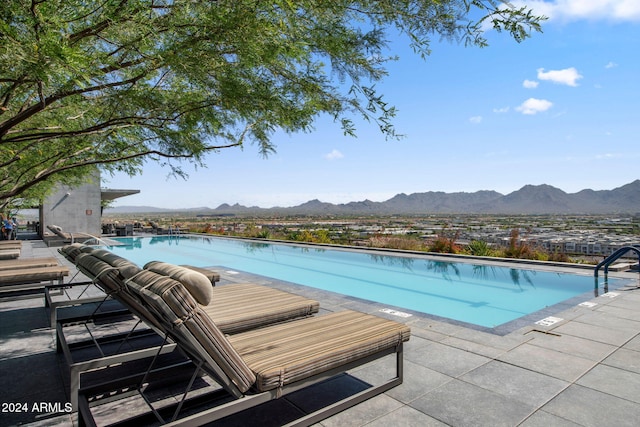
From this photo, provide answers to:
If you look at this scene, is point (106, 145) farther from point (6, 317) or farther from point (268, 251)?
point (268, 251)

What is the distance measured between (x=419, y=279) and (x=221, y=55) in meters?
7.42

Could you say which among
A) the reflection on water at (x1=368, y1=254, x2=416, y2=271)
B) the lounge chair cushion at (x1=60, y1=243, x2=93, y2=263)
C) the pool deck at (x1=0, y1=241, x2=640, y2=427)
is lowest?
the reflection on water at (x1=368, y1=254, x2=416, y2=271)

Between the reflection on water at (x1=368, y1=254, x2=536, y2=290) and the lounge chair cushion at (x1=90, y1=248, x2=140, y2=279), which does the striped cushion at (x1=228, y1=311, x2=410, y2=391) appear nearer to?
the lounge chair cushion at (x1=90, y1=248, x2=140, y2=279)

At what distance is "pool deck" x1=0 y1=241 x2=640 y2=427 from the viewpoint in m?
2.41

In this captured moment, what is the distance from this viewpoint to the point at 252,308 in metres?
3.46

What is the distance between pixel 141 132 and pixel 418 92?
8267 mm

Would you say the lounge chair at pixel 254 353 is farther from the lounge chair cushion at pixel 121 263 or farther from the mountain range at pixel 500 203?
the mountain range at pixel 500 203

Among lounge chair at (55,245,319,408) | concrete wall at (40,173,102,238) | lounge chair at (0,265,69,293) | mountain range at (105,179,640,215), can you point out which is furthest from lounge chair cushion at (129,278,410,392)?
mountain range at (105,179,640,215)

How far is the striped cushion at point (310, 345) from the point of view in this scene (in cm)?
211

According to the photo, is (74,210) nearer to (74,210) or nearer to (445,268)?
(74,210)

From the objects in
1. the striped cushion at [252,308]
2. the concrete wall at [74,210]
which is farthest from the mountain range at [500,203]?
the striped cushion at [252,308]

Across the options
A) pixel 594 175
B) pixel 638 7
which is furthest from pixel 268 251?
pixel 594 175

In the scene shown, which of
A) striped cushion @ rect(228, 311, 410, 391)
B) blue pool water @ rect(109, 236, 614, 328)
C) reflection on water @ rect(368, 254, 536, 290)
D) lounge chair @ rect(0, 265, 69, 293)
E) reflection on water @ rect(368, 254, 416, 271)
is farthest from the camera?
reflection on water @ rect(368, 254, 416, 271)

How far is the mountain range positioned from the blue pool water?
381 ft
